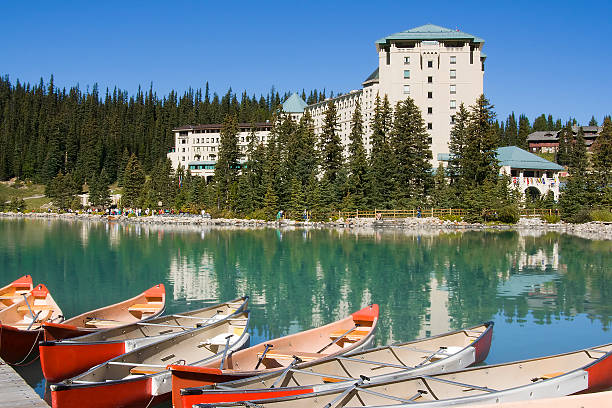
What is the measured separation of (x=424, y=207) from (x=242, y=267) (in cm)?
3756

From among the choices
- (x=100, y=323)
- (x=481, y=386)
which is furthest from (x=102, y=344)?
(x=481, y=386)

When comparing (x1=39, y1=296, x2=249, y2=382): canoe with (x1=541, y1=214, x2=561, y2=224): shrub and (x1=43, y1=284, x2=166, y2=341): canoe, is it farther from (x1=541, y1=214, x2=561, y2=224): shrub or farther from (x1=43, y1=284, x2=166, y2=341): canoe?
(x1=541, y1=214, x2=561, y2=224): shrub

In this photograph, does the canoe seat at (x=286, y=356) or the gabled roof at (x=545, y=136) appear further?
the gabled roof at (x=545, y=136)

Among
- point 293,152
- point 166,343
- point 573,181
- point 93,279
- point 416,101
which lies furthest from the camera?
point 416,101

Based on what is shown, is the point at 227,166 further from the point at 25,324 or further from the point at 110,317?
the point at 25,324

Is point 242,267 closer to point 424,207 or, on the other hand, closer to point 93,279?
point 93,279

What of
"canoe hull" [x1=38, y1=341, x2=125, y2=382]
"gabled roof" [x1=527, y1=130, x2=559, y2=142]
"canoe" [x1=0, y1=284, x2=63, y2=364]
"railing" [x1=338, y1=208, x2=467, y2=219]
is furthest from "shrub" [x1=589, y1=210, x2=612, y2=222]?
"gabled roof" [x1=527, y1=130, x2=559, y2=142]

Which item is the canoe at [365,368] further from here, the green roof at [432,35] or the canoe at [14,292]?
the green roof at [432,35]

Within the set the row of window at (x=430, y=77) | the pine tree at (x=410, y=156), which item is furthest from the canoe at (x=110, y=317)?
the row of window at (x=430, y=77)

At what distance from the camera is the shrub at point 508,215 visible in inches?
2222

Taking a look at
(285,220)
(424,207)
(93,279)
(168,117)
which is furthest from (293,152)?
(168,117)

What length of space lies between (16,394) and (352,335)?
628 centimetres

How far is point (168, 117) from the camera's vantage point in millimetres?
133000

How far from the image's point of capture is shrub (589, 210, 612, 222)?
55.0 meters
